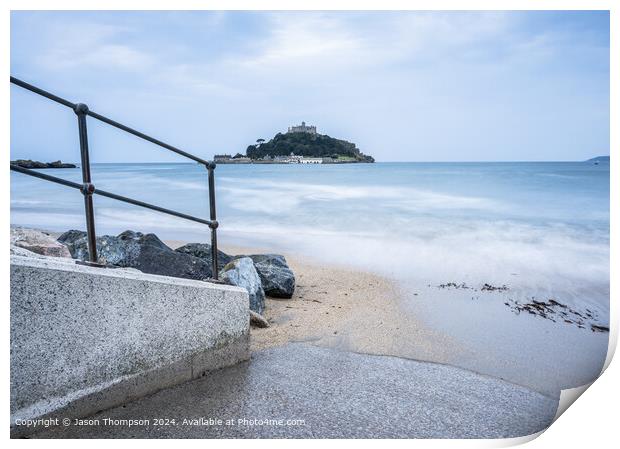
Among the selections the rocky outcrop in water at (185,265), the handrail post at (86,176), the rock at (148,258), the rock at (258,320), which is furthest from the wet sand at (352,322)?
the handrail post at (86,176)

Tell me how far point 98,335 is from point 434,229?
6996mm

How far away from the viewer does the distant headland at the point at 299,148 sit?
619 cm

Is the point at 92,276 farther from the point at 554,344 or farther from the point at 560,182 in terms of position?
the point at 560,182

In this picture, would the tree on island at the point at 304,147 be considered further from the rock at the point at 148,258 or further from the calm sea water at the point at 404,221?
the rock at the point at 148,258

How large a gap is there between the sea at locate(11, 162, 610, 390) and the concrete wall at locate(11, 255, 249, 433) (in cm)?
89

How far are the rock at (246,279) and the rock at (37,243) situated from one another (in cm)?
119

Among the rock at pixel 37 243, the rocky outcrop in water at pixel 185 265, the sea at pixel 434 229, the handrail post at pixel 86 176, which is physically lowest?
the sea at pixel 434 229

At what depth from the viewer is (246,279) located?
145 inches

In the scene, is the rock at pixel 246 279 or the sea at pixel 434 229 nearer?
the rock at pixel 246 279

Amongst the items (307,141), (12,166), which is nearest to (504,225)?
(307,141)

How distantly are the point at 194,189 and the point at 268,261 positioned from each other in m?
11.1

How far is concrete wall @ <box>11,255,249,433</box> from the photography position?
1.95m

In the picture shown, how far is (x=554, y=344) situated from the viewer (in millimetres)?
3445

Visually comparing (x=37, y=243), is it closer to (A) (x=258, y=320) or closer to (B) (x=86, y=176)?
(B) (x=86, y=176)
